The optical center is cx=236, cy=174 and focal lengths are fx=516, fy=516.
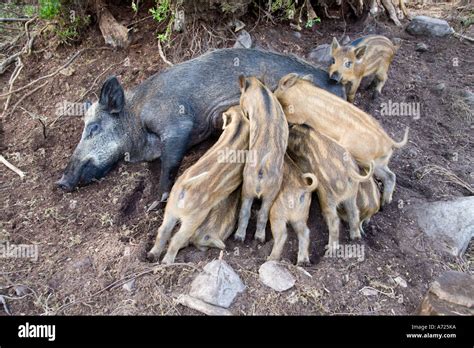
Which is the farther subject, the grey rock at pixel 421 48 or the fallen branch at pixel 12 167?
the grey rock at pixel 421 48

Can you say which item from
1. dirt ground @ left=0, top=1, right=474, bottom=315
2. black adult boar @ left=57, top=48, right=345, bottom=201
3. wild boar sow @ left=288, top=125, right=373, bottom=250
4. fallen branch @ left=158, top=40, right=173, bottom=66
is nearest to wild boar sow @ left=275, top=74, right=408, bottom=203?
wild boar sow @ left=288, top=125, right=373, bottom=250

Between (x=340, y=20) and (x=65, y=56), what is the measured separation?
3.18 m

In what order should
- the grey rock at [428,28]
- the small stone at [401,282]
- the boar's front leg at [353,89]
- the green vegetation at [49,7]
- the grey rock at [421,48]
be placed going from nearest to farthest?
the small stone at [401,282], the boar's front leg at [353,89], the green vegetation at [49,7], the grey rock at [421,48], the grey rock at [428,28]

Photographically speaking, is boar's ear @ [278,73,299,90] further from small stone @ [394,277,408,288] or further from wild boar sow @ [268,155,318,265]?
small stone @ [394,277,408,288]

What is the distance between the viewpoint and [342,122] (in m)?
3.76

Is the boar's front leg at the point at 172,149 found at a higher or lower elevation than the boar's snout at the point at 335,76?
lower

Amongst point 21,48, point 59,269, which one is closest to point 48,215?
point 59,269

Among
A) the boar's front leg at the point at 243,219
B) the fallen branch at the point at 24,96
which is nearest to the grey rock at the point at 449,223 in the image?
the boar's front leg at the point at 243,219

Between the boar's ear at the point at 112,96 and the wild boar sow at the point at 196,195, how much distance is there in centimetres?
126

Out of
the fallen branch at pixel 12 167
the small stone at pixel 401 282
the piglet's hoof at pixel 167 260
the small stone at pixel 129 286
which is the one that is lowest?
the fallen branch at pixel 12 167

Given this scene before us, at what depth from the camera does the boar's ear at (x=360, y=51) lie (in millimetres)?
4730

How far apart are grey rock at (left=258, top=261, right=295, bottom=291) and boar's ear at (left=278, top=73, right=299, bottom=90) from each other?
4.99 ft

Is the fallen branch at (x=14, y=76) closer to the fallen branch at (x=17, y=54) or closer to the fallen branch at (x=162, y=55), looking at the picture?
the fallen branch at (x=17, y=54)

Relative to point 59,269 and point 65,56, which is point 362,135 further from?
point 65,56
